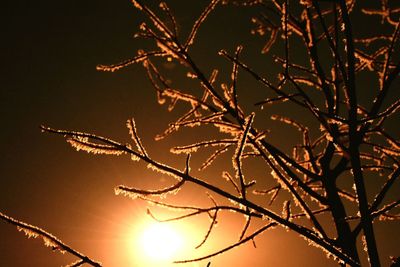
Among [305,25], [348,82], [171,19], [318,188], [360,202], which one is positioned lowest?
[360,202]

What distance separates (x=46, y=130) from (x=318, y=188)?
2.25 m

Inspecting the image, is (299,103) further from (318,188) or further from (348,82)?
(318,188)

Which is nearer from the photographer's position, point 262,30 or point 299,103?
point 299,103

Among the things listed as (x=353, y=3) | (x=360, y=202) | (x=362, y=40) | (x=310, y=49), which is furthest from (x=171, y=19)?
(x=362, y=40)

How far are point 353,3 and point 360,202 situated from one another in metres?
1.83

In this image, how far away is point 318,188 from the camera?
2840mm

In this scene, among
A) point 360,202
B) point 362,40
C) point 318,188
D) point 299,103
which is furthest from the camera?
point 362,40

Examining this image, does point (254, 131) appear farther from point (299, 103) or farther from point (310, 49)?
point (310, 49)

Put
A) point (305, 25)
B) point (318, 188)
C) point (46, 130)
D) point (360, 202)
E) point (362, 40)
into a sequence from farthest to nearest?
point (362, 40) → point (318, 188) → point (305, 25) → point (360, 202) → point (46, 130)

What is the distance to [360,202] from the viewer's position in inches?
58.6

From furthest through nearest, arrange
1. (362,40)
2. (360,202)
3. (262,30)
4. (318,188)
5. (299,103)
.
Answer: (262,30)
(362,40)
(318,188)
(299,103)
(360,202)

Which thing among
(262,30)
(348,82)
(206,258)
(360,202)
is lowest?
(206,258)

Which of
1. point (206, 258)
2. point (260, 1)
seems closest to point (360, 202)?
point (206, 258)

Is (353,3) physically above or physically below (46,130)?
above
